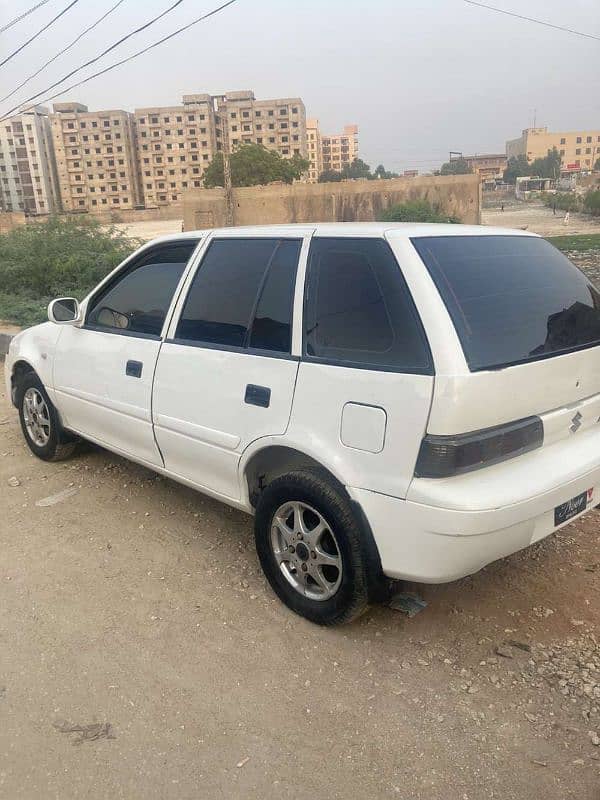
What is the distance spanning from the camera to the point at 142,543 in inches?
141

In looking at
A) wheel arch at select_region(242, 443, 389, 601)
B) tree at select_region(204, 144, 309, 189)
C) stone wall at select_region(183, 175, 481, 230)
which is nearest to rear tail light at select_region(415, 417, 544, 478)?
wheel arch at select_region(242, 443, 389, 601)

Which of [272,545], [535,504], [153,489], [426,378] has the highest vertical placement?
[426,378]

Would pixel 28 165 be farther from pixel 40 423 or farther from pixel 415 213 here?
pixel 40 423

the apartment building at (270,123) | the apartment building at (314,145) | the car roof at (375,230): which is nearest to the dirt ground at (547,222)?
the car roof at (375,230)

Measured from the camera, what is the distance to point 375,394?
2.36m

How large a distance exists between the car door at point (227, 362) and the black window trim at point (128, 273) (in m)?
0.09

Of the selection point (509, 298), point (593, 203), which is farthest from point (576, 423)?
point (593, 203)

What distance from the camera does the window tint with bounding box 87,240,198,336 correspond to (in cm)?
347

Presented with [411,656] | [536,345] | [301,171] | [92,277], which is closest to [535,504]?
[536,345]

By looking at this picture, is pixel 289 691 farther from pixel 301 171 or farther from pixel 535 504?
pixel 301 171

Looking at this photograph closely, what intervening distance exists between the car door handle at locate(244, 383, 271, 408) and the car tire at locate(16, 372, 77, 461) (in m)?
2.22

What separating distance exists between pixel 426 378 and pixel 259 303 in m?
1.04

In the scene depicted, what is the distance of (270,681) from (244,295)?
1.75m

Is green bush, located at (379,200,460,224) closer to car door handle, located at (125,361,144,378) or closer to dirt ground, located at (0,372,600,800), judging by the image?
car door handle, located at (125,361,144,378)
